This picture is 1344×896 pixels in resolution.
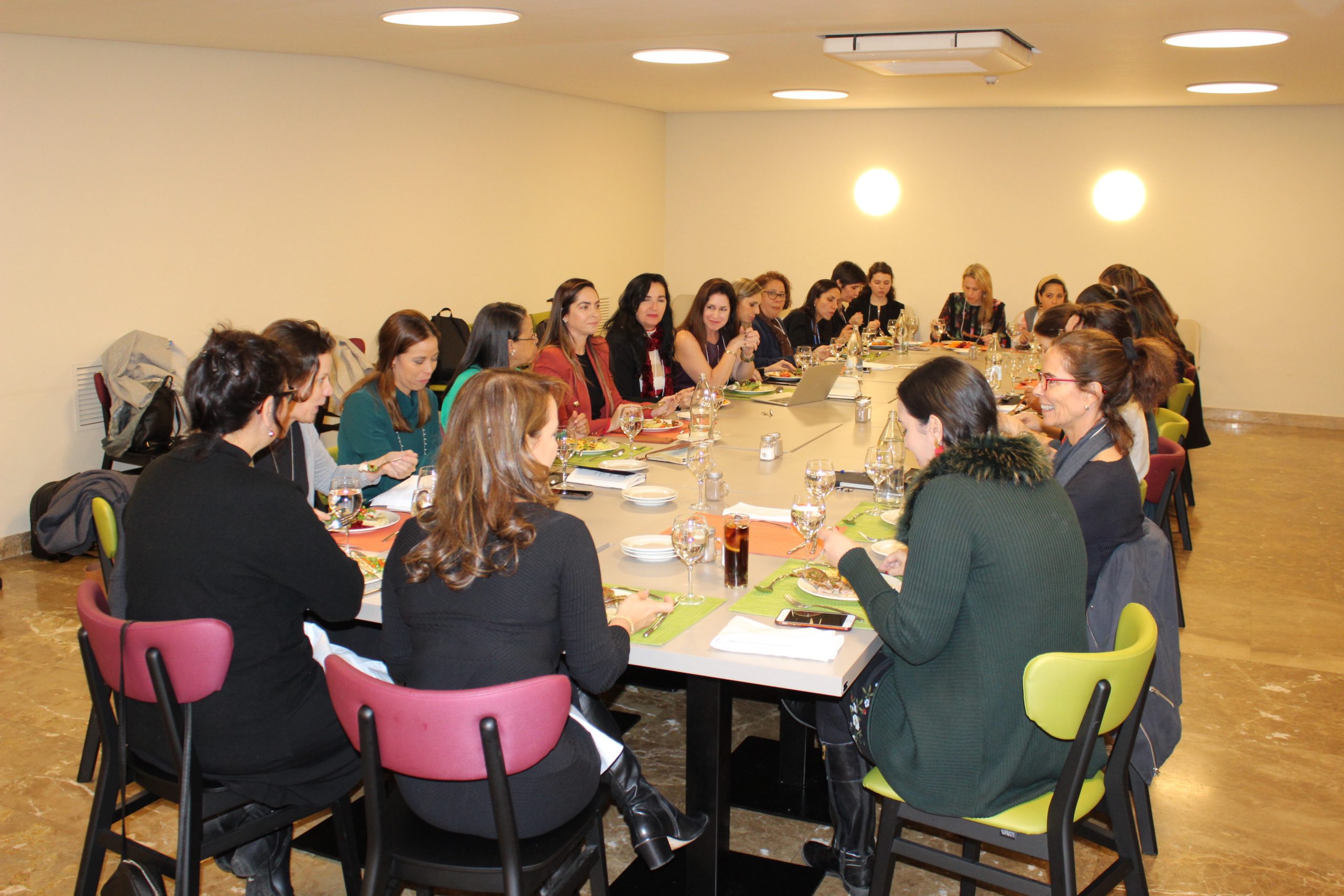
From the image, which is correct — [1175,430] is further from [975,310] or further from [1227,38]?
[975,310]

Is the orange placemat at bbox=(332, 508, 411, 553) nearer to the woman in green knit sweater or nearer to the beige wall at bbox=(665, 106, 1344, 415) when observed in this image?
the woman in green knit sweater

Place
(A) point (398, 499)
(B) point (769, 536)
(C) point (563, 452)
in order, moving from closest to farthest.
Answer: (B) point (769, 536) < (A) point (398, 499) < (C) point (563, 452)

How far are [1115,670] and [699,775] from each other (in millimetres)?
948

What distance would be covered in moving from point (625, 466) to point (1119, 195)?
7910 mm

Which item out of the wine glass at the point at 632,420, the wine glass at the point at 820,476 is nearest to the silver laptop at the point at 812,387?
the wine glass at the point at 632,420

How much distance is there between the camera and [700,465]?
3445 millimetres

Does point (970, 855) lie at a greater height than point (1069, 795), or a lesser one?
lesser

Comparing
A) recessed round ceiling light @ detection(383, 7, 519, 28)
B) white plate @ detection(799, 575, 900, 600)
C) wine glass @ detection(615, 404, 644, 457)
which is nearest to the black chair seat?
white plate @ detection(799, 575, 900, 600)

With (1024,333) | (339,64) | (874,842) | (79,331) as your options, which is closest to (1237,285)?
(1024,333)

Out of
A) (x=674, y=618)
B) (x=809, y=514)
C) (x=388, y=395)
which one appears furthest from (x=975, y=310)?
(x=674, y=618)

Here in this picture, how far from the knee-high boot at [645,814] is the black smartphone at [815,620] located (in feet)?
1.46

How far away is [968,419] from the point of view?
2.29 m

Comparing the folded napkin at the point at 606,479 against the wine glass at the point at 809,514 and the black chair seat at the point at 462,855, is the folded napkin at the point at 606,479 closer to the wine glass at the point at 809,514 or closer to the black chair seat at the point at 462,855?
the wine glass at the point at 809,514

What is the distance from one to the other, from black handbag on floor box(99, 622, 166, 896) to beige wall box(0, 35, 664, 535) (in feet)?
12.5
